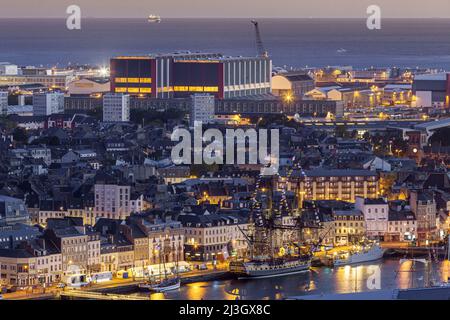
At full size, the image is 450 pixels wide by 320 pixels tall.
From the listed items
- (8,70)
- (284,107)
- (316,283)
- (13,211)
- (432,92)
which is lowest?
(316,283)

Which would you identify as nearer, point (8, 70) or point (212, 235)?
point (212, 235)

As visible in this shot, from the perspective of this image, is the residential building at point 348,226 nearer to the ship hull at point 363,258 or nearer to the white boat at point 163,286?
the ship hull at point 363,258

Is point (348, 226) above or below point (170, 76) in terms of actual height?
below

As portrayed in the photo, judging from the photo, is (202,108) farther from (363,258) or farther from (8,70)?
(363,258)

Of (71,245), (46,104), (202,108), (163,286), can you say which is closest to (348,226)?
(71,245)
